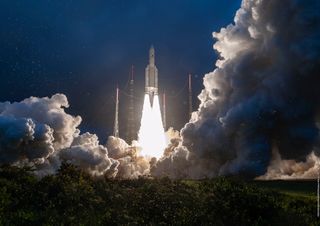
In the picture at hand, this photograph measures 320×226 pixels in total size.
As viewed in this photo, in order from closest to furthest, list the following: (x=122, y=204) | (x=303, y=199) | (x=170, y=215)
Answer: (x=170, y=215) → (x=122, y=204) → (x=303, y=199)

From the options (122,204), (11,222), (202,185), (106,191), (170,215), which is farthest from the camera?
(202,185)

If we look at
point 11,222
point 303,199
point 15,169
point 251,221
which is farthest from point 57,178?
point 303,199

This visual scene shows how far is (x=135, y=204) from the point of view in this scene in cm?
4066

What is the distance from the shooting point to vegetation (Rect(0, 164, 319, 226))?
3669 cm

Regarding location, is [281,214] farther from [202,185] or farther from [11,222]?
[11,222]

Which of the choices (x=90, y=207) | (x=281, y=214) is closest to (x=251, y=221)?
(x=281, y=214)

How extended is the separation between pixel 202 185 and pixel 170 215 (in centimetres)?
1421

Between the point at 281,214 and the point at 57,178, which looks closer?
the point at 281,214

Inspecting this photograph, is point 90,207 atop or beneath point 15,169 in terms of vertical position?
beneath

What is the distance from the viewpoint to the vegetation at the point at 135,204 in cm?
3669

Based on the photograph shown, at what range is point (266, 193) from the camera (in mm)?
48844

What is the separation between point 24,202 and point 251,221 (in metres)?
19.1

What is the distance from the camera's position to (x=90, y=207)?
129 ft

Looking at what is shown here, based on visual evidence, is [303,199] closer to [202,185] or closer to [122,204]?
[202,185]
